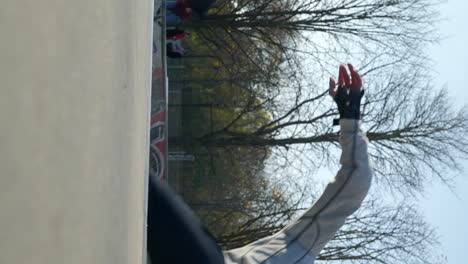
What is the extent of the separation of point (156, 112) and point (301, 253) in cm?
302

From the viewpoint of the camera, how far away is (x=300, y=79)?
9.58 meters

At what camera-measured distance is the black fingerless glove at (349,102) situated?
200cm

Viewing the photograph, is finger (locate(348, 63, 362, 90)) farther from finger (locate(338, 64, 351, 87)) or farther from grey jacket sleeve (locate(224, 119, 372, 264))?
grey jacket sleeve (locate(224, 119, 372, 264))

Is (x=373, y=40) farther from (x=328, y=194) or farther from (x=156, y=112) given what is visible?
(x=328, y=194)

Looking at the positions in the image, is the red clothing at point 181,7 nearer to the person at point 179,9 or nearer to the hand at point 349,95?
the person at point 179,9

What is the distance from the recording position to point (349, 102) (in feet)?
6.58

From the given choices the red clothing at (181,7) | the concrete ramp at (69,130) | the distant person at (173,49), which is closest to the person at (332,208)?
the concrete ramp at (69,130)

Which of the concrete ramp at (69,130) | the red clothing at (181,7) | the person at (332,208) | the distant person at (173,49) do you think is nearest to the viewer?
the concrete ramp at (69,130)

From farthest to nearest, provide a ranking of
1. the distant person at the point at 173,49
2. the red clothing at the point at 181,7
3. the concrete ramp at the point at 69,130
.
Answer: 1. the distant person at the point at 173,49
2. the red clothing at the point at 181,7
3. the concrete ramp at the point at 69,130

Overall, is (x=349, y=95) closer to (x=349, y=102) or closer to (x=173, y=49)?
(x=349, y=102)

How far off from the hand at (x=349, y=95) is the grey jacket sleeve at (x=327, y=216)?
0.28 feet

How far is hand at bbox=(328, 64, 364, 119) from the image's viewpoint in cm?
200

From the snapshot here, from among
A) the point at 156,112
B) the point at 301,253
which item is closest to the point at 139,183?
the point at 301,253

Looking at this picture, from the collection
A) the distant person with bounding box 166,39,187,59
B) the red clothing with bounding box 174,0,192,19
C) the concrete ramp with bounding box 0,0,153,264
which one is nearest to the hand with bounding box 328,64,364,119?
the concrete ramp with bounding box 0,0,153,264
